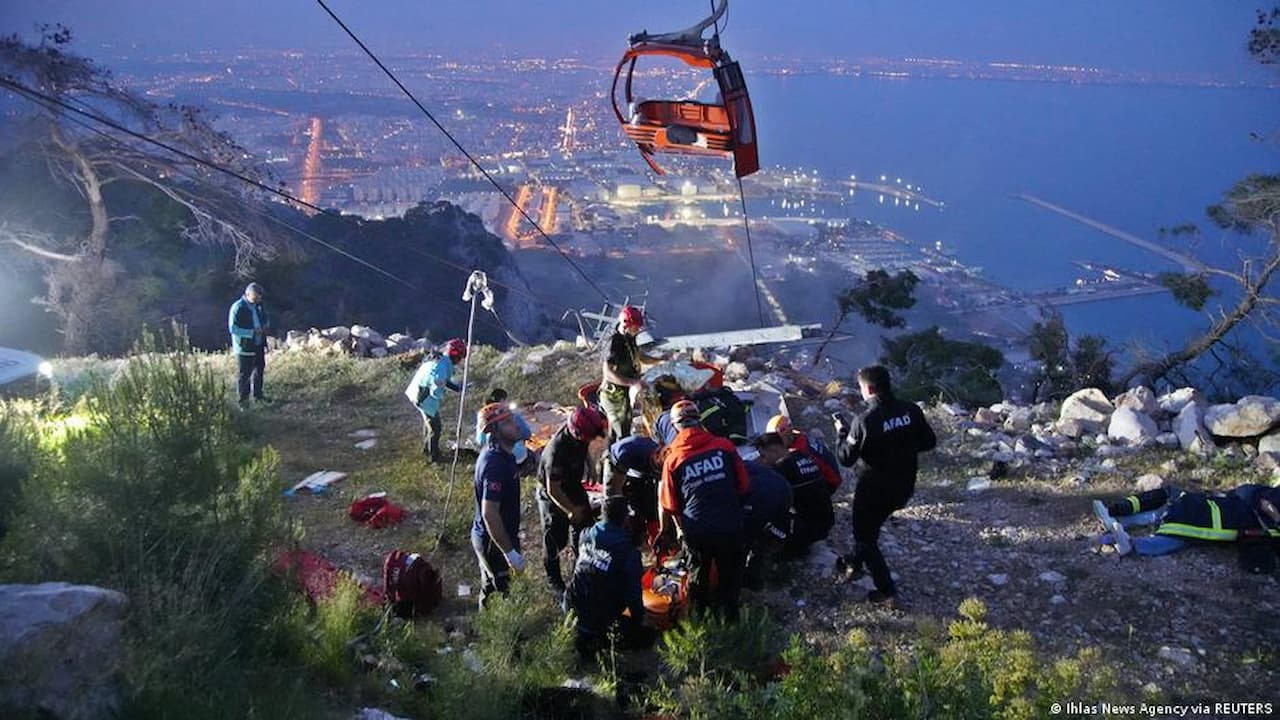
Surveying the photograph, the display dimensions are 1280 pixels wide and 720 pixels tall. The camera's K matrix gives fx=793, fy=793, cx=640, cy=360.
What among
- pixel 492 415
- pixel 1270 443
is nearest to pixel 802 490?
pixel 492 415

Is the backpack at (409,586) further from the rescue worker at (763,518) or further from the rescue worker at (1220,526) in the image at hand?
the rescue worker at (1220,526)

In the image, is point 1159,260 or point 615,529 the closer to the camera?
point 615,529

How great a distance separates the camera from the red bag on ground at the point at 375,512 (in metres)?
7.89

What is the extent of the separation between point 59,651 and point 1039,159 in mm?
137220

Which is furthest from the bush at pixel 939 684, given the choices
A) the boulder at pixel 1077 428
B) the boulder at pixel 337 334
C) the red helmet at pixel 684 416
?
the boulder at pixel 337 334

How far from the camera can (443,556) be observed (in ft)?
23.6

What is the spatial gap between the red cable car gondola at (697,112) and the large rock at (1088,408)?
521cm

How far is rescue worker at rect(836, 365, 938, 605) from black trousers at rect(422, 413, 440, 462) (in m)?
5.22

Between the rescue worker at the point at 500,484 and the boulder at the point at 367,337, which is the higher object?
the rescue worker at the point at 500,484

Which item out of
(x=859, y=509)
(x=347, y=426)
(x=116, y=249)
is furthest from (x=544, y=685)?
(x=116, y=249)

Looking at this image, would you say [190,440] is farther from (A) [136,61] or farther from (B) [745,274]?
(A) [136,61]

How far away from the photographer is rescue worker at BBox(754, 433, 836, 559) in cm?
630

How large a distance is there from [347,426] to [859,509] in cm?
801

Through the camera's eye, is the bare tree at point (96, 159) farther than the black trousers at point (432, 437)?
Yes
